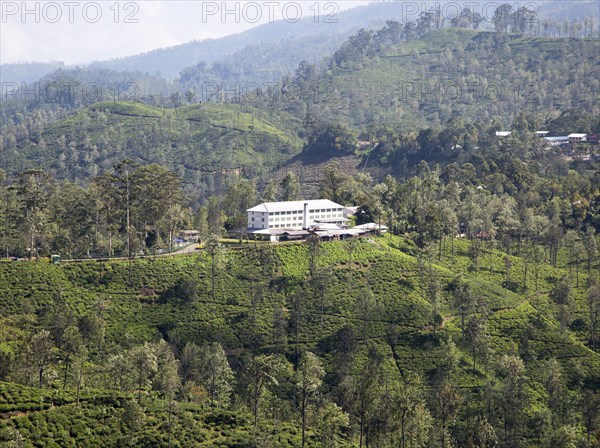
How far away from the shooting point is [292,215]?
10550 cm

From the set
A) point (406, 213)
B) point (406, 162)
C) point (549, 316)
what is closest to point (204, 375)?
point (549, 316)

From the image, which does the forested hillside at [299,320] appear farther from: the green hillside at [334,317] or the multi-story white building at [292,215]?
the multi-story white building at [292,215]

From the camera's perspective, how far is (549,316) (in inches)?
3698

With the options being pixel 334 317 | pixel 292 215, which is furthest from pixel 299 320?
pixel 292 215

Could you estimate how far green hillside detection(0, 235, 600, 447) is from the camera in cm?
7300

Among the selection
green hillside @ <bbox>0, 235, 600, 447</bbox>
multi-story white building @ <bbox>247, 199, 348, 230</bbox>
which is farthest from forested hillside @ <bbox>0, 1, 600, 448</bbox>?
multi-story white building @ <bbox>247, 199, 348, 230</bbox>

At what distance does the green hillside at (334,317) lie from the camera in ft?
240

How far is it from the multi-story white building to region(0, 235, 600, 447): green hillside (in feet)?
26.8

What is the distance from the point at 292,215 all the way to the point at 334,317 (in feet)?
73.9

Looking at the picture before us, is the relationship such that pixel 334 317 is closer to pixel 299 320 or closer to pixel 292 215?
pixel 299 320

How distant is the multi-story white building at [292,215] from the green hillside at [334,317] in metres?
8.16

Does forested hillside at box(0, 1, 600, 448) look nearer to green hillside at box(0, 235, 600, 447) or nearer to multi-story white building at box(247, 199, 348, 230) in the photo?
green hillside at box(0, 235, 600, 447)

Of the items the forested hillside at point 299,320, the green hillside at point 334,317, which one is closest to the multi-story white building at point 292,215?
the forested hillside at point 299,320

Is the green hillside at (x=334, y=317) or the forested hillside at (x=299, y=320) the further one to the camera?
the green hillside at (x=334, y=317)
